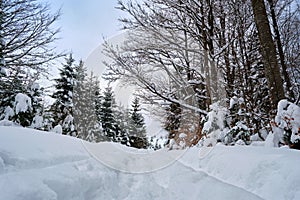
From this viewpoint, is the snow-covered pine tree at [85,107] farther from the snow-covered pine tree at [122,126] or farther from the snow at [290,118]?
the snow at [290,118]

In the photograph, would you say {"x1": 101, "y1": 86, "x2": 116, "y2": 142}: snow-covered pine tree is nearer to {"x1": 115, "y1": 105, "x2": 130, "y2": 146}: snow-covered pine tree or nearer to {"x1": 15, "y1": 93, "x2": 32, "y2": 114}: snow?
{"x1": 115, "y1": 105, "x2": 130, "y2": 146}: snow-covered pine tree

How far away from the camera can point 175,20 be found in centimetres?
669

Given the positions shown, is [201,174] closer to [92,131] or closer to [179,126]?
[179,126]

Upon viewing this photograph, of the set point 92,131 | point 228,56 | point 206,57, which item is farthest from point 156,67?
point 92,131

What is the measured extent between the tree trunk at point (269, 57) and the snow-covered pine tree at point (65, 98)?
432 inches

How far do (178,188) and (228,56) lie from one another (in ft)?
11.3

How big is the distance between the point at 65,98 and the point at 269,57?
13315 mm

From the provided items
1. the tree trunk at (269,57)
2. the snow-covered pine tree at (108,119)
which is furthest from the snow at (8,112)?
the snow-covered pine tree at (108,119)

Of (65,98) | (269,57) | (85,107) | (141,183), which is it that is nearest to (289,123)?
(269,57)

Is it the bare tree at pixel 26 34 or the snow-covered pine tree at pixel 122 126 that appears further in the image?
the snow-covered pine tree at pixel 122 126

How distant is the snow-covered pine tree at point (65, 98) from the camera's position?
12.5 meters

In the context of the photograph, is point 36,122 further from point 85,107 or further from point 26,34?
point 85,107

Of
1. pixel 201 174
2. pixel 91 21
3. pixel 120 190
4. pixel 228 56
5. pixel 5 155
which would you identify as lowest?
pixel 120 190

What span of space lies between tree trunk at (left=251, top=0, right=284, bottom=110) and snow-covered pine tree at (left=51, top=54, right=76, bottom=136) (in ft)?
36.0
